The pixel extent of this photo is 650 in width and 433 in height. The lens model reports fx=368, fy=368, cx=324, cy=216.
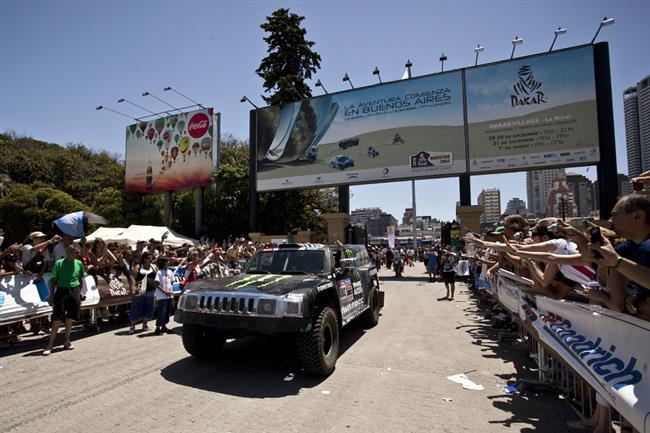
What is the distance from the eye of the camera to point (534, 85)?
18250 millimetres

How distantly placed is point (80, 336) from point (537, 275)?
8569 mm

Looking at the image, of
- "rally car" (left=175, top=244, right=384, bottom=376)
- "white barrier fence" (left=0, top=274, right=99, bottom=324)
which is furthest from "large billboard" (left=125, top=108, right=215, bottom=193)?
"rally car" (left=175, top=244, right=384, bottom=376)

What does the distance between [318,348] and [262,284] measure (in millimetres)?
1271

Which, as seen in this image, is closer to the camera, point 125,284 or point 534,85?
point 125,284

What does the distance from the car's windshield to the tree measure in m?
22.2

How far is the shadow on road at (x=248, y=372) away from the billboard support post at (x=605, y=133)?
16.9 m

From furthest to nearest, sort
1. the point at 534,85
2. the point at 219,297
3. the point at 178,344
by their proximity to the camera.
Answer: the point at 534,85 → the point at 178,344 → the point at 219,297

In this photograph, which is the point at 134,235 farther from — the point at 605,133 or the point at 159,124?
the point at 605,133

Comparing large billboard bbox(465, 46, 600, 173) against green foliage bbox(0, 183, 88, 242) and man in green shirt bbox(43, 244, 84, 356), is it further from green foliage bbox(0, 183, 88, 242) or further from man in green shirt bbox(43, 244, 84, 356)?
green foliage bbox(0, 183, 88, 242)

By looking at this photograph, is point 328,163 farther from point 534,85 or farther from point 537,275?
point 537,275

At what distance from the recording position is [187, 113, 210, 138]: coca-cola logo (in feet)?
89.4

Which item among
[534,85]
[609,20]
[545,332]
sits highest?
[609,20]

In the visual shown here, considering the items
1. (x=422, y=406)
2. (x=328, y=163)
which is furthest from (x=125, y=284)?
(x=328, y=163)

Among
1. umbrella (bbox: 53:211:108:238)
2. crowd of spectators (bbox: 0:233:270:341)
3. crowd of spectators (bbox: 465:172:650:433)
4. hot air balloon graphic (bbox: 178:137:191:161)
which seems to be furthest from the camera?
hot air balloon graphic (bbox: 178:137:191:161)
